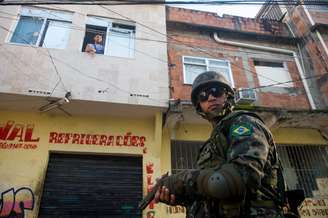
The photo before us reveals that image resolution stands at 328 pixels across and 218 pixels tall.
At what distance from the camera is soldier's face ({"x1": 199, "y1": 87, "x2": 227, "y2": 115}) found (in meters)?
2.17

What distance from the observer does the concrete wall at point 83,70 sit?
596 cm

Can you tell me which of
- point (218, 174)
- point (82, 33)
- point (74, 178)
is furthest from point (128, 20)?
point (218, 174)

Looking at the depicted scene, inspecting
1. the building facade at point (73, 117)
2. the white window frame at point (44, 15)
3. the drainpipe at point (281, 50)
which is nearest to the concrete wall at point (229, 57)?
the drainpipe at point (281, 50)

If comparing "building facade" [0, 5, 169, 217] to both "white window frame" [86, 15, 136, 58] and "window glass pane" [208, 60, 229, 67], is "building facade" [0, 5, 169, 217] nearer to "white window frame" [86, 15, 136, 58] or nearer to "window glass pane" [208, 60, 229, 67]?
"white window frame" [86, 15, 136, 58]

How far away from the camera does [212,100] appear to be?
7.24 ft

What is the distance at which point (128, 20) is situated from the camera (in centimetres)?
779

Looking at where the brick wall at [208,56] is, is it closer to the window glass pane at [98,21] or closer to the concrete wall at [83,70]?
the concrete wall at [83,70]

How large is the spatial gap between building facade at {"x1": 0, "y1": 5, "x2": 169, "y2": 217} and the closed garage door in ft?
0.07

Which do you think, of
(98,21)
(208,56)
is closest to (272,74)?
(208,56)

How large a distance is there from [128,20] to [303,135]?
645 centimetres

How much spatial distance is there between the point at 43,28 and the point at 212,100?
6.45 m

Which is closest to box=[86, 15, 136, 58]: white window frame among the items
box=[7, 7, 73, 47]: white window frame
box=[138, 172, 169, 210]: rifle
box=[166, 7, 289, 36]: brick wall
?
box=[7, 7, 73, 47]: white window frame

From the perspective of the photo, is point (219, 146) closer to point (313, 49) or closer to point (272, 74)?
point (272, 74)

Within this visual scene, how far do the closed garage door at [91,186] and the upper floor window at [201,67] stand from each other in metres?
3.08
